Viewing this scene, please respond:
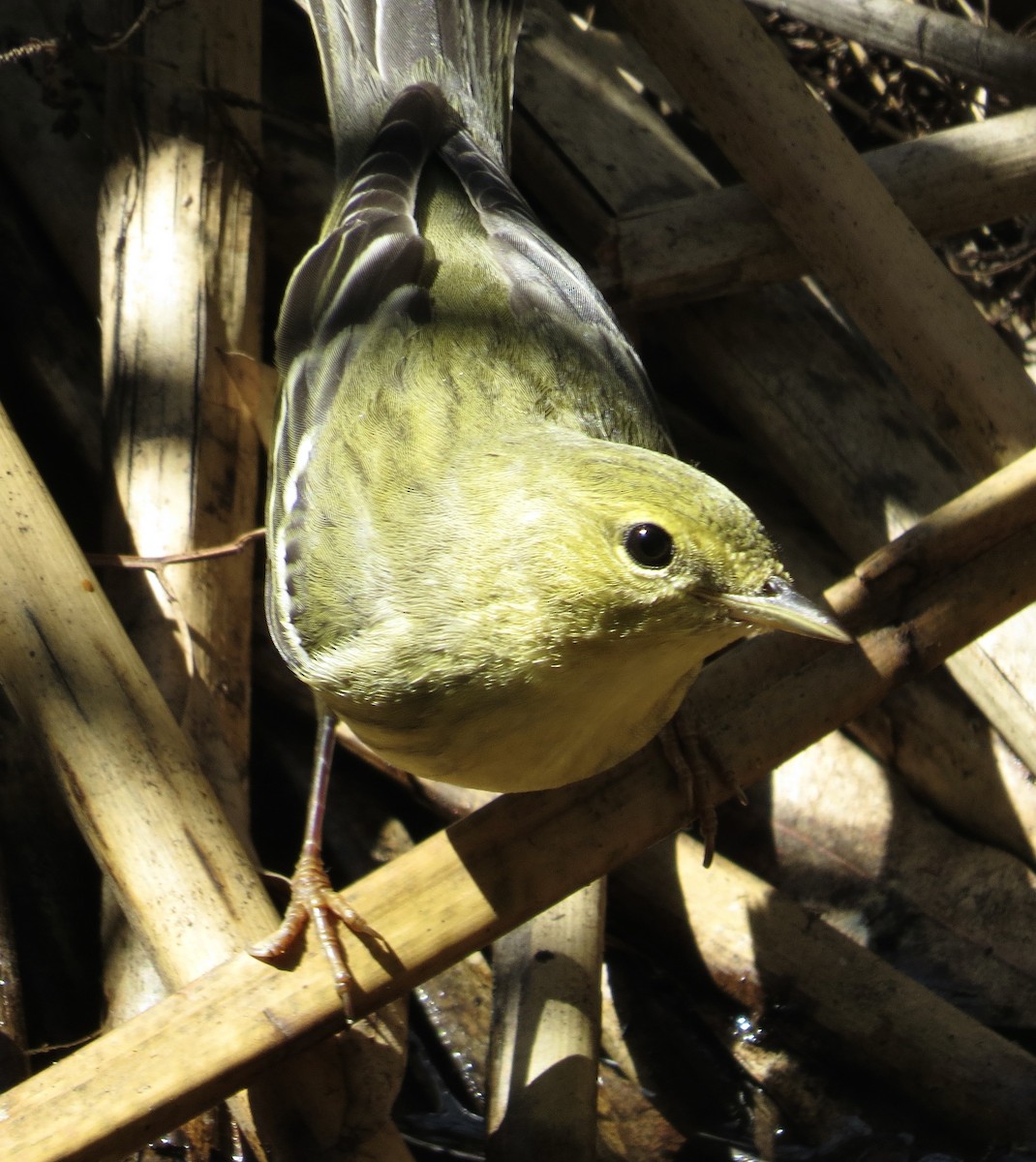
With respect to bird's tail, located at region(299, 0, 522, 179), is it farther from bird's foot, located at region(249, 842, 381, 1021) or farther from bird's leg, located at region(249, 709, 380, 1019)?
bird's foot, located at region(249, 842, 381, 1021)

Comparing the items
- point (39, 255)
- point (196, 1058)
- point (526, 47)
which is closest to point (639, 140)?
point (526, 47)

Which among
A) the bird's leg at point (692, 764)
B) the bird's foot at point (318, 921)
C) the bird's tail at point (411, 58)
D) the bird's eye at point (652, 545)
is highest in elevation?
the bird's tail at point (411, 58)

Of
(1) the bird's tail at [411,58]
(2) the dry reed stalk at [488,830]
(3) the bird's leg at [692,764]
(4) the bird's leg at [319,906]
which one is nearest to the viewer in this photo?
(2) the dry reed stalk at [488,830]

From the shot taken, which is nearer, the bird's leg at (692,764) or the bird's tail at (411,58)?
the bird's leg at (692,764)

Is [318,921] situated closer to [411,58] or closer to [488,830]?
[488,830]

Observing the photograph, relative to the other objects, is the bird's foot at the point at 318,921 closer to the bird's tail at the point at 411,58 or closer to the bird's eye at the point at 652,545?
the bird's eye at the point at 652,545

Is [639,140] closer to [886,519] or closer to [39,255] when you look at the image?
[886,519]

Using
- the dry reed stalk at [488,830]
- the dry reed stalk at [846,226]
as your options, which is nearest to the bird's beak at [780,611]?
the dry reed stalk at [488,830]

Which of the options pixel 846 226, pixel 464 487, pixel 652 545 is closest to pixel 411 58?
pixel 846 226
